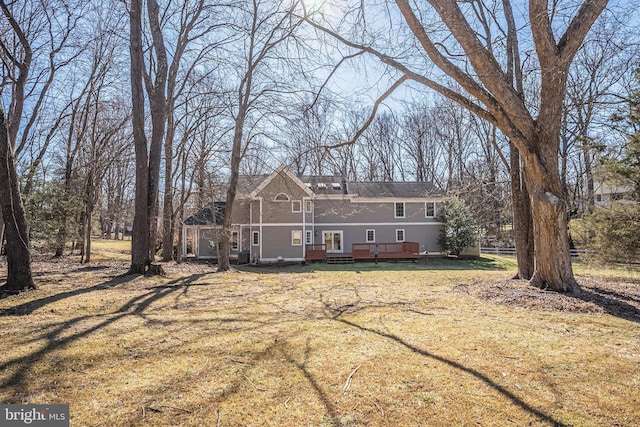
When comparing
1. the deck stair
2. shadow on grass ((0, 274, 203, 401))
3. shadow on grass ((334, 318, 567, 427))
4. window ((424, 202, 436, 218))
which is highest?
window ((424, 202, 436, 218))

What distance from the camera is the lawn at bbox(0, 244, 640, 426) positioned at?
284 centimetres

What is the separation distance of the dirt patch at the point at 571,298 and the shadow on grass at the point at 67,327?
7.49 meters

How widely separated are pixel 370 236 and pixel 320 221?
3952mm

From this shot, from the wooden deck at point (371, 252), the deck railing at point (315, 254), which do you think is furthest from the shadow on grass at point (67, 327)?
the wooden deck at point (371, 252)

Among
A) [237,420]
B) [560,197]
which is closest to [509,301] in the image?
[560,197]

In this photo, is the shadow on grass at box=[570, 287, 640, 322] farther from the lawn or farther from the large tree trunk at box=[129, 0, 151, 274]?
the large tree trunk at box=[129, 0, 151, 274]

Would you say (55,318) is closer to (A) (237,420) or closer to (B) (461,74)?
(A) (237,420)

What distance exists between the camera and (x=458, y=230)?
81.5ft

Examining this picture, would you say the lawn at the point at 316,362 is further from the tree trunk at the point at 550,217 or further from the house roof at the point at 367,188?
the house roof at the point at 367,188

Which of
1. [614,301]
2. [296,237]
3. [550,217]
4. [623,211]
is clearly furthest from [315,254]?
[614,301]

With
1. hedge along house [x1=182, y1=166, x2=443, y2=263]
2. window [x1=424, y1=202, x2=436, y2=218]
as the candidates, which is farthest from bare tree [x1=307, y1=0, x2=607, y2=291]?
window [x1=424, y1=202, x2=436, y2=218]

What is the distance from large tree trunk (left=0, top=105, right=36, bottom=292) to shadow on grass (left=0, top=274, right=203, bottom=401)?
0.86 metres

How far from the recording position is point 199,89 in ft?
50.4

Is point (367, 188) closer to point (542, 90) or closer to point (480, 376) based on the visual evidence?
point (542, 90)
